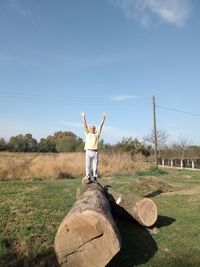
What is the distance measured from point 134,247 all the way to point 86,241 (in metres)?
1.91

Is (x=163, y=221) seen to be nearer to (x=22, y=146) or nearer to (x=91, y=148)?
(x=91, y=148)

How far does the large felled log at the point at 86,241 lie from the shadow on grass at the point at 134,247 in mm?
745

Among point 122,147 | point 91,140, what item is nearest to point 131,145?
point 122,147

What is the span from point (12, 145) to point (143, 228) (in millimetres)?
63777

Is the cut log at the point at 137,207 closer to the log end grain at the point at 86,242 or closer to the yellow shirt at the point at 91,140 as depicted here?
the yellow shirt at the point at 91,140

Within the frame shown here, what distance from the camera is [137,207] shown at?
9156 millimetres

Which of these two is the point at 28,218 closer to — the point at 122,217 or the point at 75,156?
the point at 122,217

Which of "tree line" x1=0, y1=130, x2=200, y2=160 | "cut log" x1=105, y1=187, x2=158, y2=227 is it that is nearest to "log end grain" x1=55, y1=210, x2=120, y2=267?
"cut log" x1=105, y1=187, x2=158, y2=227

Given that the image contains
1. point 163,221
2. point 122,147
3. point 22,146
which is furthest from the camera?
point 22,146

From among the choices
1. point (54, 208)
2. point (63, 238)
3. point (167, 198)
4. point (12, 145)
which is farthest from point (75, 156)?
point (12, 145)

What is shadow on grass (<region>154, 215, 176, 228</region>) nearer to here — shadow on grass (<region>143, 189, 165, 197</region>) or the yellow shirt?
the yellow shirt

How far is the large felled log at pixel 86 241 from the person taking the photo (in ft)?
18.7

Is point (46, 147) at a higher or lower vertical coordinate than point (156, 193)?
higher

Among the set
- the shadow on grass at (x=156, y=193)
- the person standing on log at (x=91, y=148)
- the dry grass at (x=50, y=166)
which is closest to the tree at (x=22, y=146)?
the dry grass at (x=50, y=166)
